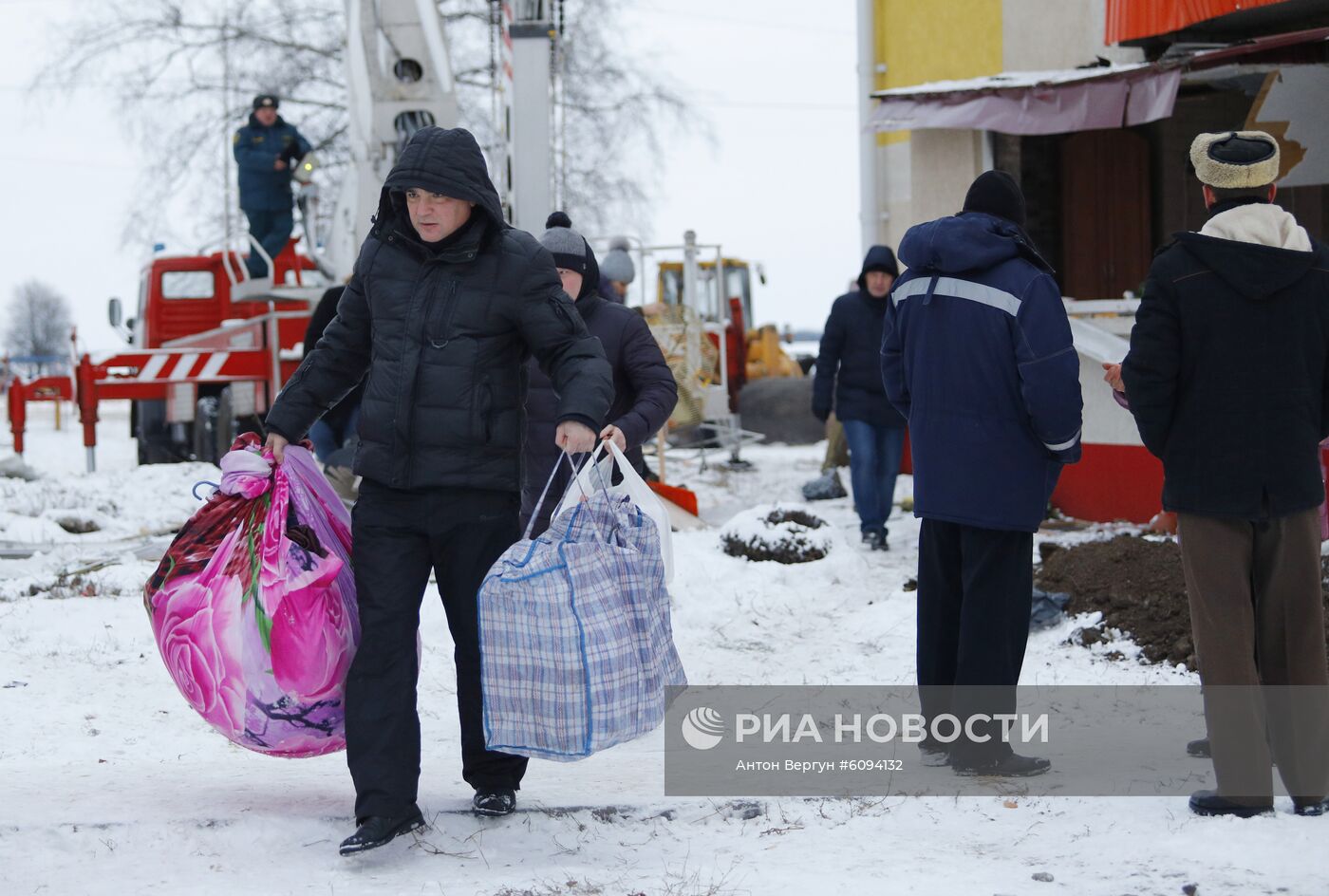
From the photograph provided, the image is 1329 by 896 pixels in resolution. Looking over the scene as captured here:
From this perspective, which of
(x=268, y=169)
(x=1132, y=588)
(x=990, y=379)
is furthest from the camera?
(x=268, y=169)

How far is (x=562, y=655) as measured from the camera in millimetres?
4004

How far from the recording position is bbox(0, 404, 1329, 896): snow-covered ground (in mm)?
3816

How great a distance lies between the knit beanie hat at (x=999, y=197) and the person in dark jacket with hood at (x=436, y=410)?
4.55ft

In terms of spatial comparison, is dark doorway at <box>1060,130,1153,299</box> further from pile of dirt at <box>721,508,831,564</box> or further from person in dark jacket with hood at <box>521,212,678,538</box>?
person in dark jacket with hood at <box>521,212,678,538</box>

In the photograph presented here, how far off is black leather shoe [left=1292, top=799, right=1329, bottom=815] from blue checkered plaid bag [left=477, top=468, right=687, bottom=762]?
1.72 metres

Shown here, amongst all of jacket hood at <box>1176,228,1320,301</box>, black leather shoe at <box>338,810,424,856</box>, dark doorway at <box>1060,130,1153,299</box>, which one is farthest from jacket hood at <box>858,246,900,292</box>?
black leather shoe at <box>338,810,424,856</box>

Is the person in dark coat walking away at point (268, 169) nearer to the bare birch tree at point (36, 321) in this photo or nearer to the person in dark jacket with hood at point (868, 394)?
the person in dark jacket with hood at point (868, 394)

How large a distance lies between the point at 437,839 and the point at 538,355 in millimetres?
1337

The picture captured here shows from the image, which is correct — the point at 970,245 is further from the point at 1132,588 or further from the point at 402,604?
the point at 1132,588

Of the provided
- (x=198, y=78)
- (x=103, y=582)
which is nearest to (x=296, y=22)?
(x=198, y=78)

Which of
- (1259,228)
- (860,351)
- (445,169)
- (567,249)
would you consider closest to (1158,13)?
(860,351)

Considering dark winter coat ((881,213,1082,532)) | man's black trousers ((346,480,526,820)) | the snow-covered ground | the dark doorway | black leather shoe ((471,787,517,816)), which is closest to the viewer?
the snow-covered ground

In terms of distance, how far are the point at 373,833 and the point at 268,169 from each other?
10.6m

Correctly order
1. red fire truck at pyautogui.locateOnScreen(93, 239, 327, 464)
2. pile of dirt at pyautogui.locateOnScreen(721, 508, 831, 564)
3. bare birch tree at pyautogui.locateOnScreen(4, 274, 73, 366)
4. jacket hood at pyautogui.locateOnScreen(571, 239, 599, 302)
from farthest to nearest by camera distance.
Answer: bare birch tree at pyautogui.locateOnScreen(4, 274, 73, 366)
red fire truck at pyautogui.locateOnScreen(93, 239, 327, 464)
pile of dirt at pyautogui.locateOnScreen(721, 508, 831, 564)
jacket hood at pyautogui.locateOnScreen(571, 239, 599, 302)
